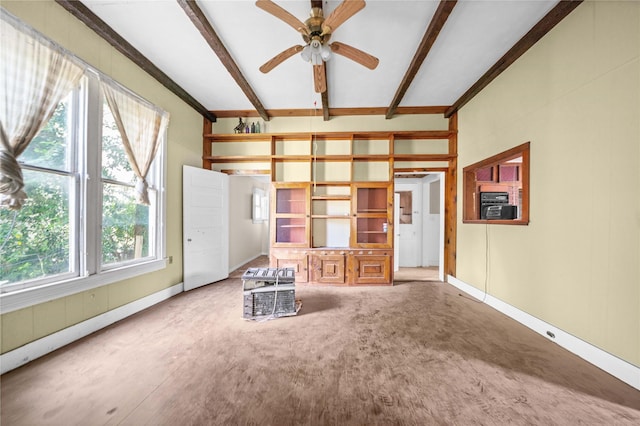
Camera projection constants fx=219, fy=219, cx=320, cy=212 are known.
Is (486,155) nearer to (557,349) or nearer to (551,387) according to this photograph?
(557,349)

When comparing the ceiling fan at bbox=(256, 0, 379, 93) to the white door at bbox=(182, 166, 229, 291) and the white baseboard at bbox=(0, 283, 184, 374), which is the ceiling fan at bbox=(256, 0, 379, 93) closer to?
the white door at bbox=(182, 166, 229, 291)

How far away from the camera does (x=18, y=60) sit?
66.8 inches

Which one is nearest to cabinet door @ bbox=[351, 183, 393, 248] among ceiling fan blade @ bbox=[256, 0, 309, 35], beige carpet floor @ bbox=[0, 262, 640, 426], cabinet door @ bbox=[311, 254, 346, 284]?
cabinet door @ bbox=[311, 254, 346, 284]

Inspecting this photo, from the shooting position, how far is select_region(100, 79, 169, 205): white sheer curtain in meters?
2.47

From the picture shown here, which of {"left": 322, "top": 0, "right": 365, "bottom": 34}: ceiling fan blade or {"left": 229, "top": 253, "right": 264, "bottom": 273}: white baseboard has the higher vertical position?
{"left": 322, "top": 0, "right": 365, "bottom": 34}: ceiling fan blade

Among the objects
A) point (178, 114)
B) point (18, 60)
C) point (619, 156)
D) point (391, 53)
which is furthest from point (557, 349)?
point (178, 114)

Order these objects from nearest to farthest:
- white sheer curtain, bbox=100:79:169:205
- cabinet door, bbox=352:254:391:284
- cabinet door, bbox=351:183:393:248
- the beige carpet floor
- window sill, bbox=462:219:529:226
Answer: the beige carpet floor, white sheer curtain, bbox=100:79:169:205, window sill, bbox=462:219:529:226, cabinet door, bbox=352:254:391:284, cabinet door, bbox=351:183:393:248

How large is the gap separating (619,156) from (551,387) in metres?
1.86

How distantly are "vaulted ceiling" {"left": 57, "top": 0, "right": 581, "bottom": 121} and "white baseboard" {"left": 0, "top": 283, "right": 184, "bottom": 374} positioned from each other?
9.85 feet

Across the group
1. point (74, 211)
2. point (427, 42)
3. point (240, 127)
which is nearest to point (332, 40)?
point (427, 42)

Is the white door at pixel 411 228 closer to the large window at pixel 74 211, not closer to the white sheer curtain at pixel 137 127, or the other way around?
the white sheer curtain at pixel 137 127

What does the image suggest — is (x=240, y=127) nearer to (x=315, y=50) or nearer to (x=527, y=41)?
(x=315, y=50)

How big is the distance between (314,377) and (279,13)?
117 inches

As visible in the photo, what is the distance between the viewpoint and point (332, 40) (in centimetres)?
255
